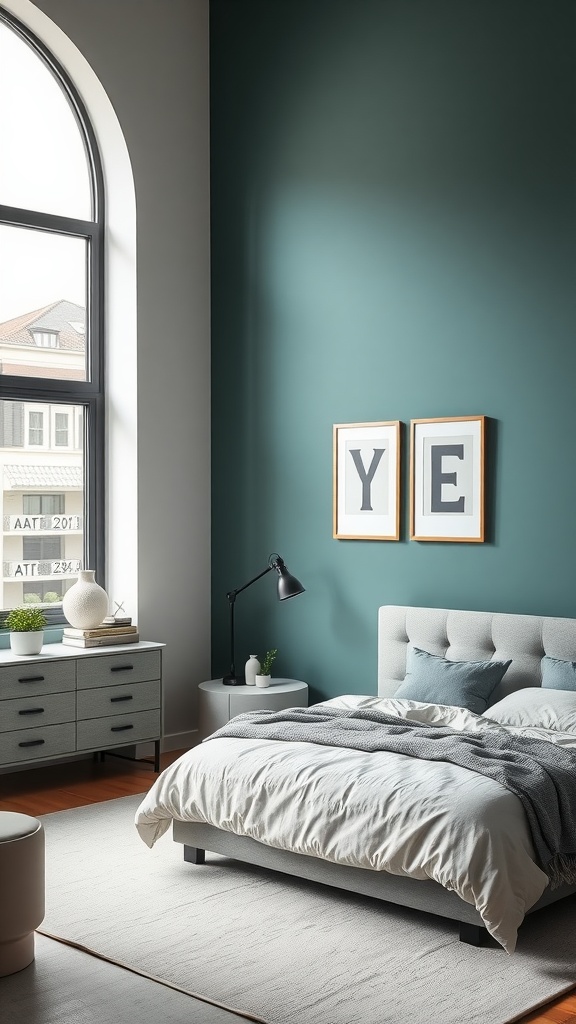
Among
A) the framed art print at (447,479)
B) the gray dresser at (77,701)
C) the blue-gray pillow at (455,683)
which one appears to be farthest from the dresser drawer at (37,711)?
the framed art print at (447,479)

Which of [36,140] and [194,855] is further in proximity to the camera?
[36,140]

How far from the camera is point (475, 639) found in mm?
4852

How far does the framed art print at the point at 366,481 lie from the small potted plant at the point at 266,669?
737 millimetres

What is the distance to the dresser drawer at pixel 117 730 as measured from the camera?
17.0ft

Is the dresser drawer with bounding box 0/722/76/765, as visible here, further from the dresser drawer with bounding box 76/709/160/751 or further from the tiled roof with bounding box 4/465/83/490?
the tiled roof with bounding box 4/465/83/490

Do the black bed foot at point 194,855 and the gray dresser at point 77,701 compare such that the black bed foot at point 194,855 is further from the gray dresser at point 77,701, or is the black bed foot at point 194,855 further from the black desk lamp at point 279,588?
the black desk lamp at point 279,588

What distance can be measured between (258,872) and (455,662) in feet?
4.38

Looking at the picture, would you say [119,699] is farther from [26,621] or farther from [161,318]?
[161,318]

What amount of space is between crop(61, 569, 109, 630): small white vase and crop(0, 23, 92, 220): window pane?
197cm

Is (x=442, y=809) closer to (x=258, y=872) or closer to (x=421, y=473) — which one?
(x=258, y=872)

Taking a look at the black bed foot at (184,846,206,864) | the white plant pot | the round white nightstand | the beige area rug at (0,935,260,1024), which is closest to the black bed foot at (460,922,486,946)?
the beige area rug at (0,935,260,1024)

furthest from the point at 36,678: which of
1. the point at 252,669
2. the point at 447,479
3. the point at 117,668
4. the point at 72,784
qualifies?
the point at 447,479

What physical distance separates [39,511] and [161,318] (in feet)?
4.07

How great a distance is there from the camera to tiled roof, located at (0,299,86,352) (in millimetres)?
5570
